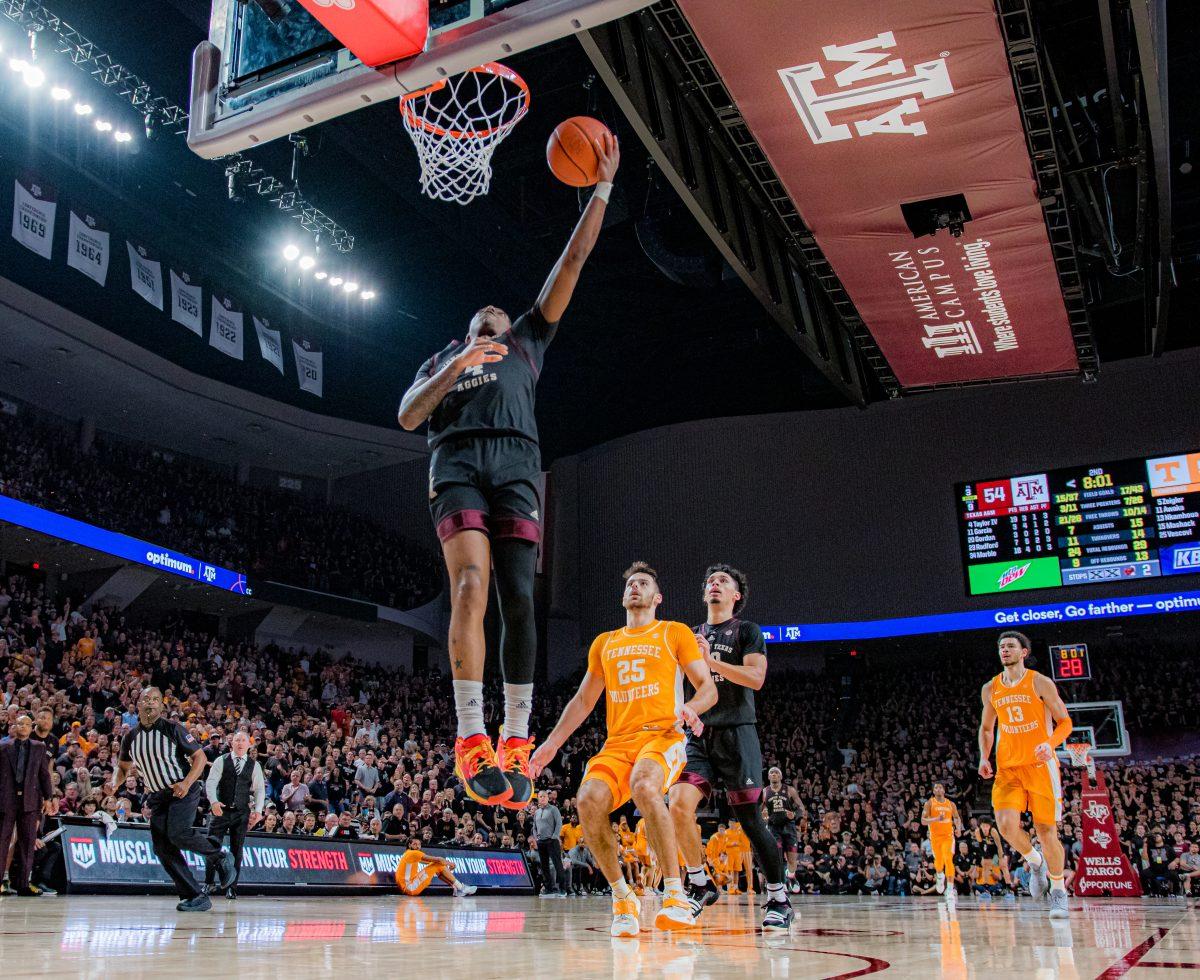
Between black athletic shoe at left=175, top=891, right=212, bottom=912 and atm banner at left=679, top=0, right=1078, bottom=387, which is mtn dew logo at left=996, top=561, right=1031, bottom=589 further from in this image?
black athletic shoe at left=175, top=891, right=212, bottom=912

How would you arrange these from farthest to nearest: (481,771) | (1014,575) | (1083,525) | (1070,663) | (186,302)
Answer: (186,302), (1014,575), (1083,525), (1070,663), (481,771)

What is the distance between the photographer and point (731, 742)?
7.23 m

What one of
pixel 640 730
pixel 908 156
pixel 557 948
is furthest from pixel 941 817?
pixel 557 948

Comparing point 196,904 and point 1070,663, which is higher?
point 1070,663

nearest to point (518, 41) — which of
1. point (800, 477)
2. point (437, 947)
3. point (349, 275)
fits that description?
point (437, 947)

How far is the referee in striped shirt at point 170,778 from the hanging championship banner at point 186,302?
16.2m

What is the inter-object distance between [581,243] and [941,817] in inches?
512

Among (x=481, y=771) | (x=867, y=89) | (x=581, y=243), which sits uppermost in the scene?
(x=867, y=89)

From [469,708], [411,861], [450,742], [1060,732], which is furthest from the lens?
[450,742]

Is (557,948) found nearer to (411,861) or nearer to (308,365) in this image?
(411,861)

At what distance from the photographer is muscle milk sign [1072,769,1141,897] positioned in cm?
1602

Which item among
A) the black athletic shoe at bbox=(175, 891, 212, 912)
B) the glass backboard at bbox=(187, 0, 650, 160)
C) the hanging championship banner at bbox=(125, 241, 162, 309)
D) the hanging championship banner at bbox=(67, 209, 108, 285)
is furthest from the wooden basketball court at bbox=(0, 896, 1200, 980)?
the hanging championship banner at bbox=(125, 241, 162, 309)

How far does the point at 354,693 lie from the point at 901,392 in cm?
1740

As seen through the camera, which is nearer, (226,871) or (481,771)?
(481,771)
